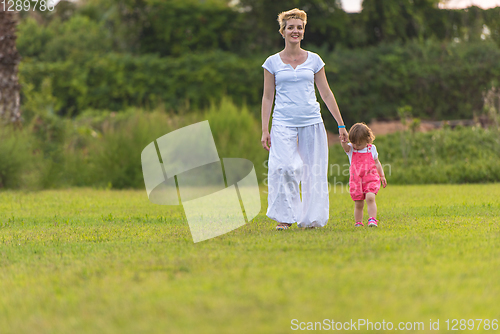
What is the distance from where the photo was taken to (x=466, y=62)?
81.5ft

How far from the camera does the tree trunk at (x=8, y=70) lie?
47.2 feet

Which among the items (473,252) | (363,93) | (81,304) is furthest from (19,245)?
(363,93)

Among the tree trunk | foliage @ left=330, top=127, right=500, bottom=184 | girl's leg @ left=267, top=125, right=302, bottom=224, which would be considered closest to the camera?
girl's leg @ left=267, top=125, right=302, bottom=224

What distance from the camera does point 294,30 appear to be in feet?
20.4

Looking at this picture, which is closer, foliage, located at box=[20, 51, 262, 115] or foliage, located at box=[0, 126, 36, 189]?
foliage, located at box=[0, 126, 36, 189]

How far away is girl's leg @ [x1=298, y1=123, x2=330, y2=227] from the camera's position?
6.19m

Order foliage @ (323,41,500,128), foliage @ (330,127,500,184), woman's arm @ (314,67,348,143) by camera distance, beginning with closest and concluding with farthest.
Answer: woman's arm @ (314,67,348,143), foliage @ (330,127,500,184), foliage @ (323,41,500,128)

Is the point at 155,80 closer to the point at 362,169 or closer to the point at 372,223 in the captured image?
the point at 362,169

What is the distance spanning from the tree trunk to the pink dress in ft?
34.2

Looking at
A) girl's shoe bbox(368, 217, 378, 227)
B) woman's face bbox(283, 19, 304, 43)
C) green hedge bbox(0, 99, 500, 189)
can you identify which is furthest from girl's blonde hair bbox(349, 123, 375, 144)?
green hedge bbox(0, 99, 500, 189)

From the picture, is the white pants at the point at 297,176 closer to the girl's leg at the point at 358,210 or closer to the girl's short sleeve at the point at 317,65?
the girl's leg at the point at 358,210

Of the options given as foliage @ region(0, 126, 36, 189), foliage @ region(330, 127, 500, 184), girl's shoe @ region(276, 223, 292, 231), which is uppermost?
girl's shoe @ region(276, 223, 292, 231)

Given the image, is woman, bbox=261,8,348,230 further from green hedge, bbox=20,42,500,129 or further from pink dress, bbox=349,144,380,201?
green hedge, bbox=20,42,500,129

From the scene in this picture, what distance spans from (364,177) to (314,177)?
25.7 inches
